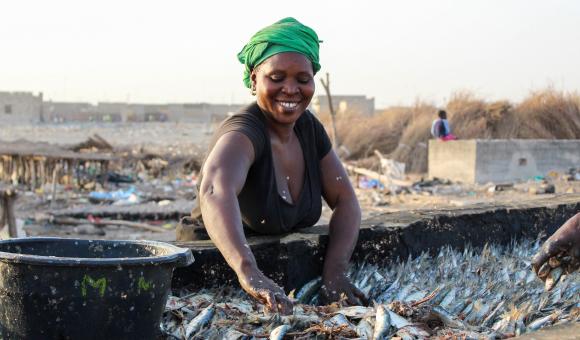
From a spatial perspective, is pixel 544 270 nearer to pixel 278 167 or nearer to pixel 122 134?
pixel 278 167

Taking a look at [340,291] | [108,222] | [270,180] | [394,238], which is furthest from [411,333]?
[108,222]

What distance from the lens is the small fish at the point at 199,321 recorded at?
9.81 ft

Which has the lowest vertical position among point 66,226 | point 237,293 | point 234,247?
point 66,226

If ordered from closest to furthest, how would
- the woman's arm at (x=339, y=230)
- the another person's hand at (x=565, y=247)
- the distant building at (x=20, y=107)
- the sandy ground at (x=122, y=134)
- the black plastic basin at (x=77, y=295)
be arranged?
1. the black plastic basin at (x=77, y=295)
2. the another person's hand at (x=565, y=247)
3. the woman's arm at (x=339, y=230)
4. the sandy ground at (x=122, y=134)
5. the distant building at (x=20, y=107)

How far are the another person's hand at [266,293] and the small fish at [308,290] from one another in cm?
82

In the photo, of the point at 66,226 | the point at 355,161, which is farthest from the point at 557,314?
the point at 355,161

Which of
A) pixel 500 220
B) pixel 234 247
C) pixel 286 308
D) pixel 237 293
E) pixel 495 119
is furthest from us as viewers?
pixel 495 119

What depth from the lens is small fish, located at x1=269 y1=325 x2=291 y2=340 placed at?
2795mm

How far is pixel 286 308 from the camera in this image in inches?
118

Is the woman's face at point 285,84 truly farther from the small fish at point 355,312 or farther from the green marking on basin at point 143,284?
the green marking on basin at point 143,284

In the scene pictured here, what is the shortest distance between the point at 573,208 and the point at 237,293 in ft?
11.5

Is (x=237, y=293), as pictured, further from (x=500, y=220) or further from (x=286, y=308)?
(x=500, y=220)

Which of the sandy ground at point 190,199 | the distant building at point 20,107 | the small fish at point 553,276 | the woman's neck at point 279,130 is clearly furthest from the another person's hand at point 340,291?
the distant building at point 20,107

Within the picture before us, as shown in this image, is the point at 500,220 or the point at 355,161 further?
the point at 355,161
